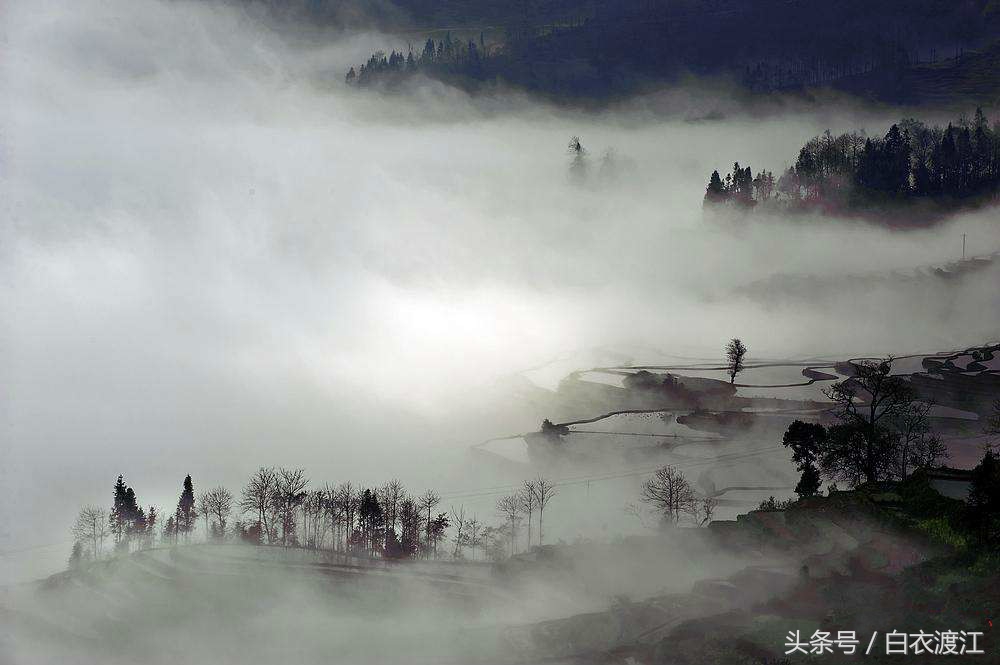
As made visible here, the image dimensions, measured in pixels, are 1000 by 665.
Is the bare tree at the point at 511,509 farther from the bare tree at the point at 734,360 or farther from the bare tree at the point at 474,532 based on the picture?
the bare tree at the point at 734,360

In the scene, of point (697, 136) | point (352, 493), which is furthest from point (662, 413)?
point (697, 136)

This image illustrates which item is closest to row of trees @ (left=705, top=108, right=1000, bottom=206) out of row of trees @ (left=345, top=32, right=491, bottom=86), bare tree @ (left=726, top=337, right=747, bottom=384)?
bare tree @ (left=726, top=337, right=747, bottom=384)

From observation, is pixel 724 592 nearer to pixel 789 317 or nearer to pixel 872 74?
pixel 789 317

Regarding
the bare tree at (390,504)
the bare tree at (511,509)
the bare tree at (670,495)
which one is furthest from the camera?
the bare tree at (511,509)

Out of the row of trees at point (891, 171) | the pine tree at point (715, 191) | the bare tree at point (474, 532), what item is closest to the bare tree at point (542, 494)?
the bare tree at point (474, 532)

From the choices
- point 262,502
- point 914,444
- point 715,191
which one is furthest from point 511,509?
point 715,191

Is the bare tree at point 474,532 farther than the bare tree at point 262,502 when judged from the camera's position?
No

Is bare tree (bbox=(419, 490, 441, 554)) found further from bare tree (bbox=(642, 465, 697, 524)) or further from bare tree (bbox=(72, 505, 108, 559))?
bare tree (bbox=(72, 505, 108, 559))
